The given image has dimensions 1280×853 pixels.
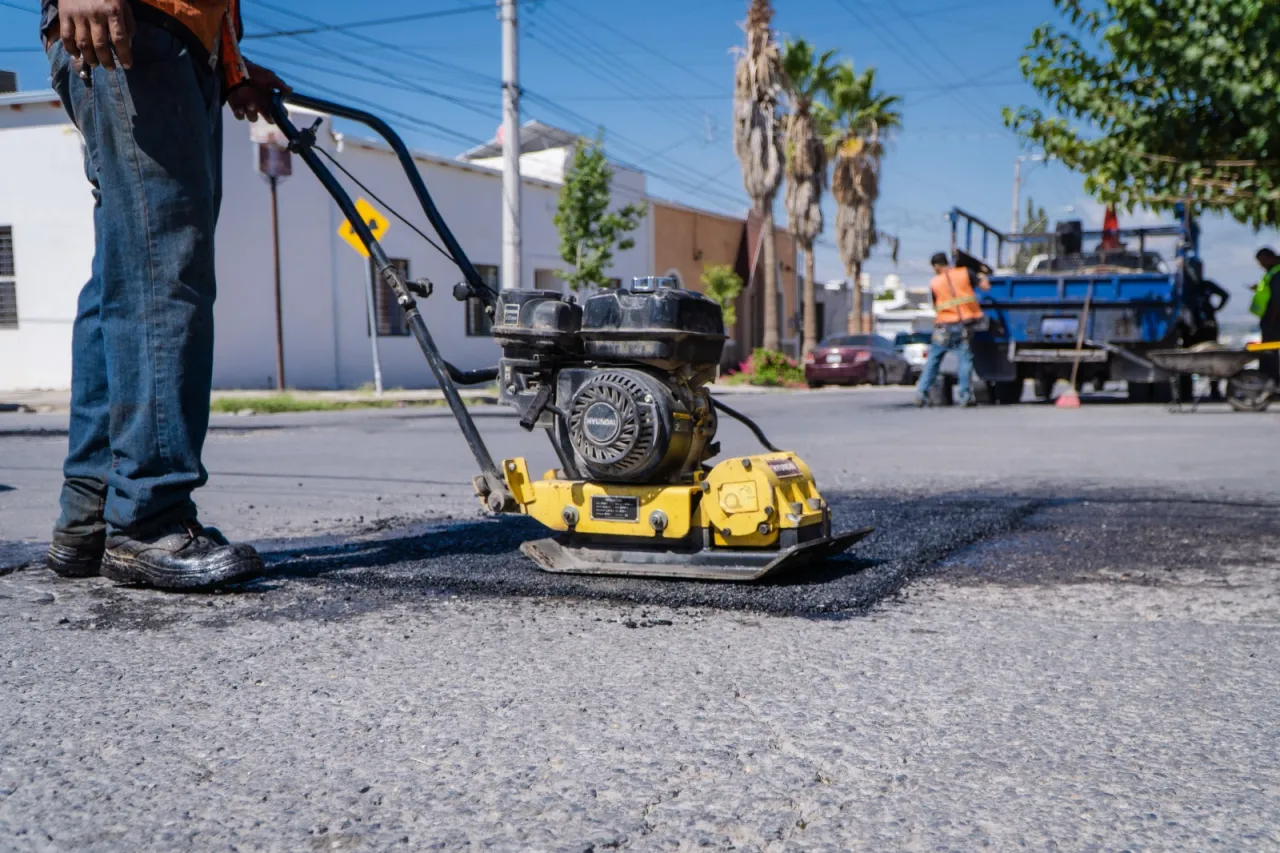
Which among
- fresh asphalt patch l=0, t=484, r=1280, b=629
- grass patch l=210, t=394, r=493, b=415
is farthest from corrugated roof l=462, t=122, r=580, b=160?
fresh asphalt patch l=0, t=484, r=1280, b=629

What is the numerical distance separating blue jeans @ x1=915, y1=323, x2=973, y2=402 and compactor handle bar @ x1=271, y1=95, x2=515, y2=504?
38.3ft

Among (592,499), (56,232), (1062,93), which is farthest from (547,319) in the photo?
(56,232)

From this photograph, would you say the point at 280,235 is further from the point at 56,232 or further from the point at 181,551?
the point at 181,551

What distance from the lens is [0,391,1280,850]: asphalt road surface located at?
1761 mm

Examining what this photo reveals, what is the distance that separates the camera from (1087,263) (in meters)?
16.2

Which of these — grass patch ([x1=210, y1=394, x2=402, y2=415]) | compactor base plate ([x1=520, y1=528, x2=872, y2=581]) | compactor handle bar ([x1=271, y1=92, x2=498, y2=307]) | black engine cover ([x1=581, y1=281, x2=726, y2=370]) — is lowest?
compactor base plate ([x1=520, y1=528, x2=872, y2=581])

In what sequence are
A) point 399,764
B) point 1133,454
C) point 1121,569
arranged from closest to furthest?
1. point 399,764
2. point 1121,569
3. point 1133,454

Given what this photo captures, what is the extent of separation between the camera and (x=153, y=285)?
3.36 metres

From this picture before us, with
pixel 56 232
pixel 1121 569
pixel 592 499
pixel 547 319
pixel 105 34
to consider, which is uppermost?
pixel 56 232

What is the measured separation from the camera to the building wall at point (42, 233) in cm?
1884

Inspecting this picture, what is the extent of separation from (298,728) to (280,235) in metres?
19.6

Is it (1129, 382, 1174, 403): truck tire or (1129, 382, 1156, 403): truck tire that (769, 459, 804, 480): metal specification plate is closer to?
(1129, 382, 1174, 403): truck tire

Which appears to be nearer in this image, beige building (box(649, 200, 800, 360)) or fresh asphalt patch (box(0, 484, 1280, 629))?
fresh asphalt patch (box(0, 484, 1280, 629))

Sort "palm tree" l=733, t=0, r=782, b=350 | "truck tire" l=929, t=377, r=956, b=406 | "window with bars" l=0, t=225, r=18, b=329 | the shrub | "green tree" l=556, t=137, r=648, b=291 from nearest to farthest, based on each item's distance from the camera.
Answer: "truck tire" l=929, t=377, r=956, b=406 < "window with bars" l=0, t=225, r=18, b=329 < "green tree" l=556, t=137, r=648, b=291 < the shrub < "palm tree" l=733, t=0, r=782, b=350
